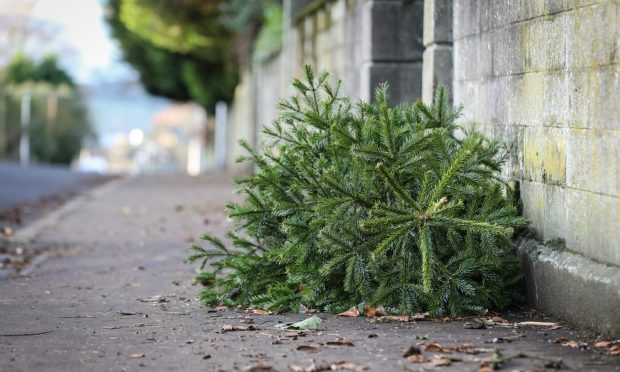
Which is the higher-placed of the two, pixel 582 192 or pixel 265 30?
pixel 265 30

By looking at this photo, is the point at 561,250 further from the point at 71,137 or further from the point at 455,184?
the point at 71,137

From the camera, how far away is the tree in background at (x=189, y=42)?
101ft

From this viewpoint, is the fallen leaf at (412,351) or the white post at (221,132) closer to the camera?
the fallen leaf at (412,351)

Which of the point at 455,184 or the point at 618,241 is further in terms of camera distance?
the point at 455,184

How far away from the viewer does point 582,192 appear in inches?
252

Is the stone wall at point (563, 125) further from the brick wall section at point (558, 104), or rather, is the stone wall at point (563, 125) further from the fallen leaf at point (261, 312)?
the fallen leaf at point (261, 312)

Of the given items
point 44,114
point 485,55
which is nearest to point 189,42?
point 44,114

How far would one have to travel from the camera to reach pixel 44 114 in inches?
2162

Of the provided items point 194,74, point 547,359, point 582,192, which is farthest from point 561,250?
point 194,74

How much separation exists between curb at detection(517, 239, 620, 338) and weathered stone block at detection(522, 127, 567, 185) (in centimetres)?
43

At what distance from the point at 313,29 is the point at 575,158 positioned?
11026 mm

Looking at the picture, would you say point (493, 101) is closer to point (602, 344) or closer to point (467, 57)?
point (467, 57)

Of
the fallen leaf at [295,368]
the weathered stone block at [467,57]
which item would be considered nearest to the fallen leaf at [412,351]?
the fallen leaf at [295,368]

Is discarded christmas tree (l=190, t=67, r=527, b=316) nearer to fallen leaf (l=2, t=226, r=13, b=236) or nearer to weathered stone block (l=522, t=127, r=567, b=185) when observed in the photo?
weathered stone block (l=522, t=127, r=567, b=185)
